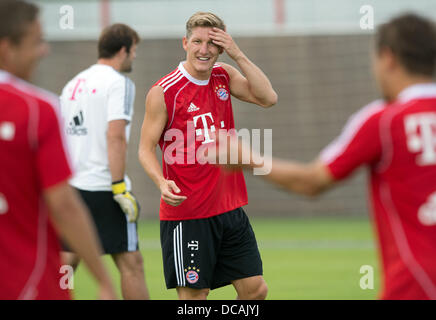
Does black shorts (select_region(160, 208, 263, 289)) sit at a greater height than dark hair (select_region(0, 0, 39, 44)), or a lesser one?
lesser

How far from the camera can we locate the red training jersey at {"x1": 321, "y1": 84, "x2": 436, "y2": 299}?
9.13 ft

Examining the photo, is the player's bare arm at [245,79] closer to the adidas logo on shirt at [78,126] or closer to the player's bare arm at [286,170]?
the adidas logo on shirt at [78,126]

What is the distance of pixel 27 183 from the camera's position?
2756mm

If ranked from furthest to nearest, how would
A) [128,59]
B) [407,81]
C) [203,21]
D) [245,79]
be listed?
[128,59], [245,79], [203,21], [407,81]

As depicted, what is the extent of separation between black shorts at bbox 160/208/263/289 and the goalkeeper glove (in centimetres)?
65

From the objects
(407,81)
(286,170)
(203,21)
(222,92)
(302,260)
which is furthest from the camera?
(302,260)

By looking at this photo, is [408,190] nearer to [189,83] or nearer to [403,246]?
[403,246]

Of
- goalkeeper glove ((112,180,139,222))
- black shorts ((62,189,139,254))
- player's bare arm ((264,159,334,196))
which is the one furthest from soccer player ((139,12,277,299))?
player's bare arm ((264,159,334,196))

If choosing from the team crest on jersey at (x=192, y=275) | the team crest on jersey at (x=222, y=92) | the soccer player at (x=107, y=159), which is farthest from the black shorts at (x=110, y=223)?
the team crest on jersey at (x=222, y=92)

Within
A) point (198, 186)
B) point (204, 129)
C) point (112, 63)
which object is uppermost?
point (112, 63)

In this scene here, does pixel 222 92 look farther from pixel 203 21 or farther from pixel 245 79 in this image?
pixel 203 21

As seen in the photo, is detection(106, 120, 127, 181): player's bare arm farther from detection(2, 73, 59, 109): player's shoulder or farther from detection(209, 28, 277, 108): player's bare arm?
detection(2, 73, 59, 109): player's shoulder

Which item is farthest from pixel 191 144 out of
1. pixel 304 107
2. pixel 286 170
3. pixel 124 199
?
pixel 304 107

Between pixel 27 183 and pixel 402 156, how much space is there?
154 centimetres
